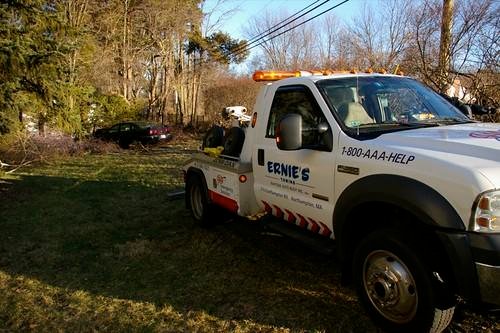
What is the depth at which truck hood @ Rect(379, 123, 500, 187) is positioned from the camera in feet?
9.32

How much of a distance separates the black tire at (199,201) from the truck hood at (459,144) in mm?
3315

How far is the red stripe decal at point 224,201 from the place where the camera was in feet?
17.7

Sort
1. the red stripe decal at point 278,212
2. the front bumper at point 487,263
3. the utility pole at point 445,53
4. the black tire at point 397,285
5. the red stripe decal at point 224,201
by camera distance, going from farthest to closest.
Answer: the utility pole at point 445,53 < the red stripe decal at point 224,201 < the red stripe decal at point 278,212 < the black tire at point 397,285 < the front bumper at point 487,263

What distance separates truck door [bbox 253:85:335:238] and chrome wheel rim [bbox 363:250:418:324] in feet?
2.05

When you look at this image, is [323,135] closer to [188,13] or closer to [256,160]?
[256,160]

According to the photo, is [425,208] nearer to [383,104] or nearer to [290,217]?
[383,104]

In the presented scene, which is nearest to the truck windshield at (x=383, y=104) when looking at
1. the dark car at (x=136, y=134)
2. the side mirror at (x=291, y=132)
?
the side mirror at (x=291, y=132)

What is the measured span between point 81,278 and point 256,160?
2.28 m

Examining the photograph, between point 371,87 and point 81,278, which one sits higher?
point 371,87

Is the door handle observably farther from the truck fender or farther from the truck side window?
the truck fender

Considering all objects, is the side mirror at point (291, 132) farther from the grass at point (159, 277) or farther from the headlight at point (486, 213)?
the headlight at point (486, 213)

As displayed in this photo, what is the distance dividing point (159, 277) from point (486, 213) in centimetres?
331

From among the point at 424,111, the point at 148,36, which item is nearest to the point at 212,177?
the point at 424,111

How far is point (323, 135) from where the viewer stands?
12.9 ft
